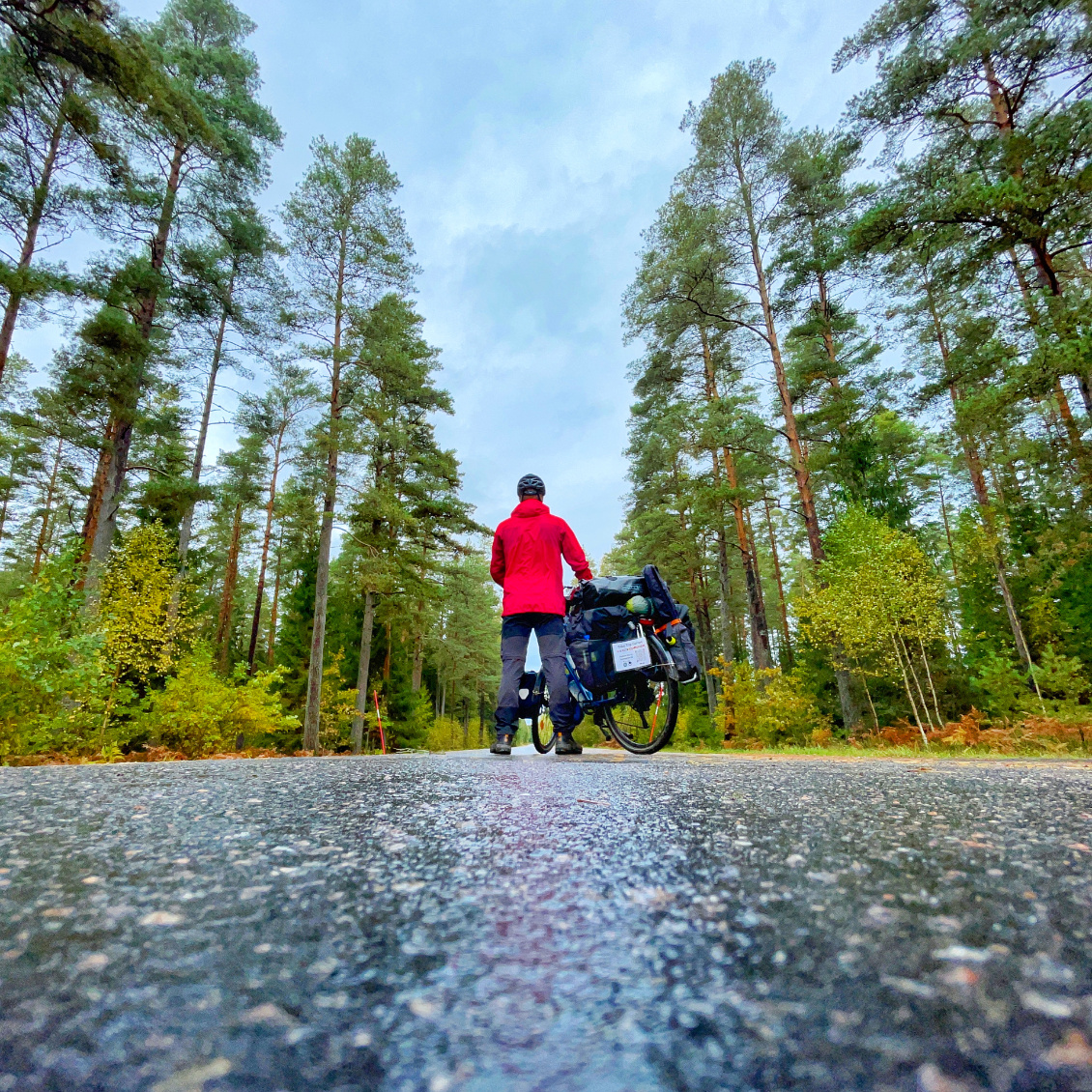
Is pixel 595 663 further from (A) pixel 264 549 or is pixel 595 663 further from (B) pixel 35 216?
(A) pixel 264 549

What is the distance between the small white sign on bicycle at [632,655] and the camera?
13.8 ft

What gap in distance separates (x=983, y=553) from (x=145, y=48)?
64.6 feet

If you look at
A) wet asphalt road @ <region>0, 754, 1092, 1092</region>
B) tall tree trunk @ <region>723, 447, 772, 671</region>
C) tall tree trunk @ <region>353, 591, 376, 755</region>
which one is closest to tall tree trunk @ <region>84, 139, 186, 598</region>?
tall tree trunk @ <region>353, 591, 376, 755</region>

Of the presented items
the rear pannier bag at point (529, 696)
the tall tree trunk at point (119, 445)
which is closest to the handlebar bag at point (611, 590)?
the rear pannier bag at point (529, 696)

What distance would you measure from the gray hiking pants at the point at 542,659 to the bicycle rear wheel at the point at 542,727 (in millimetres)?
499

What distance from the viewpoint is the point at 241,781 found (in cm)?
226

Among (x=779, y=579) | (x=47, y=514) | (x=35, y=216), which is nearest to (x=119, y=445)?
(x=35, y=216)

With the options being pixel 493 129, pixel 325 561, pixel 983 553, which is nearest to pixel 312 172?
pixel 325 561

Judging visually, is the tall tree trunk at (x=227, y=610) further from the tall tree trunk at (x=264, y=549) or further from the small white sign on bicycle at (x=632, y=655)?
the small white sign on bicycle at (x=632, y=655)

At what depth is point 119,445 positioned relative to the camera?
11.0 m

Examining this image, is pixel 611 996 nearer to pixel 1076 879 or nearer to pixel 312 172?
pixel 1076 879

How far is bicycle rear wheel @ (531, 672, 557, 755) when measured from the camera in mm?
5129

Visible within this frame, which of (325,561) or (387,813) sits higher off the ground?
(325,561)

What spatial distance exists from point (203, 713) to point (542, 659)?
8034mm
